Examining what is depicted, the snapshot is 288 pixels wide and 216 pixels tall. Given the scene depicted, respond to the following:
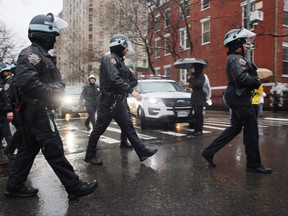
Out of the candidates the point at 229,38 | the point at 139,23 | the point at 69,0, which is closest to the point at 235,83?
the point at 229,38

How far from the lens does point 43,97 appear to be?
122 inches

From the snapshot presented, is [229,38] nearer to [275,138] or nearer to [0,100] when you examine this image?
[275,138]

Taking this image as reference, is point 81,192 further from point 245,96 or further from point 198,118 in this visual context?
point 198,118

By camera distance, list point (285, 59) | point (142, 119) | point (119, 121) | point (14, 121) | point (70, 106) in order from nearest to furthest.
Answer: point (119, 121)
point (14, 121)
point (142, 119)
point (70, 106)
point (285, 59)

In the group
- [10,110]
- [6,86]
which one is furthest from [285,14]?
[10,110]

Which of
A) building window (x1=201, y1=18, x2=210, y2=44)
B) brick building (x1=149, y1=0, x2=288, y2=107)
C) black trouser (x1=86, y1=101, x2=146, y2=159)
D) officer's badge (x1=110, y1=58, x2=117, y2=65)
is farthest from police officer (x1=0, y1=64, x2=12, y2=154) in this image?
building window (x1=201, y1=18, x2=210, y2=44)

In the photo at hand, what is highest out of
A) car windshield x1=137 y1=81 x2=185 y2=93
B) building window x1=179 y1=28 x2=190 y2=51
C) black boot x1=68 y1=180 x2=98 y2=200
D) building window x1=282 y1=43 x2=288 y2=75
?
building window x1=179 y1=28 x2=190 y2=51

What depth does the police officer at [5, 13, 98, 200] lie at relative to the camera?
3.07 m

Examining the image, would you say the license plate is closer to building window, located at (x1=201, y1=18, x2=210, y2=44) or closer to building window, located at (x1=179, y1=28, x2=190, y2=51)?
building window, located at (x1=201, y1=18, x2=210, y2=44)

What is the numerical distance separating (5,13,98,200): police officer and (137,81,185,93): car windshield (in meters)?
7.45

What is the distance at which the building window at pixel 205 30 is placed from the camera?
28.0m

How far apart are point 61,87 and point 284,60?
2232 cm

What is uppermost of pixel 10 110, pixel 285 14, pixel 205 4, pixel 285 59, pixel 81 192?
pixel 205 4

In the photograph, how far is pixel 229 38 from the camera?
14.6ft
